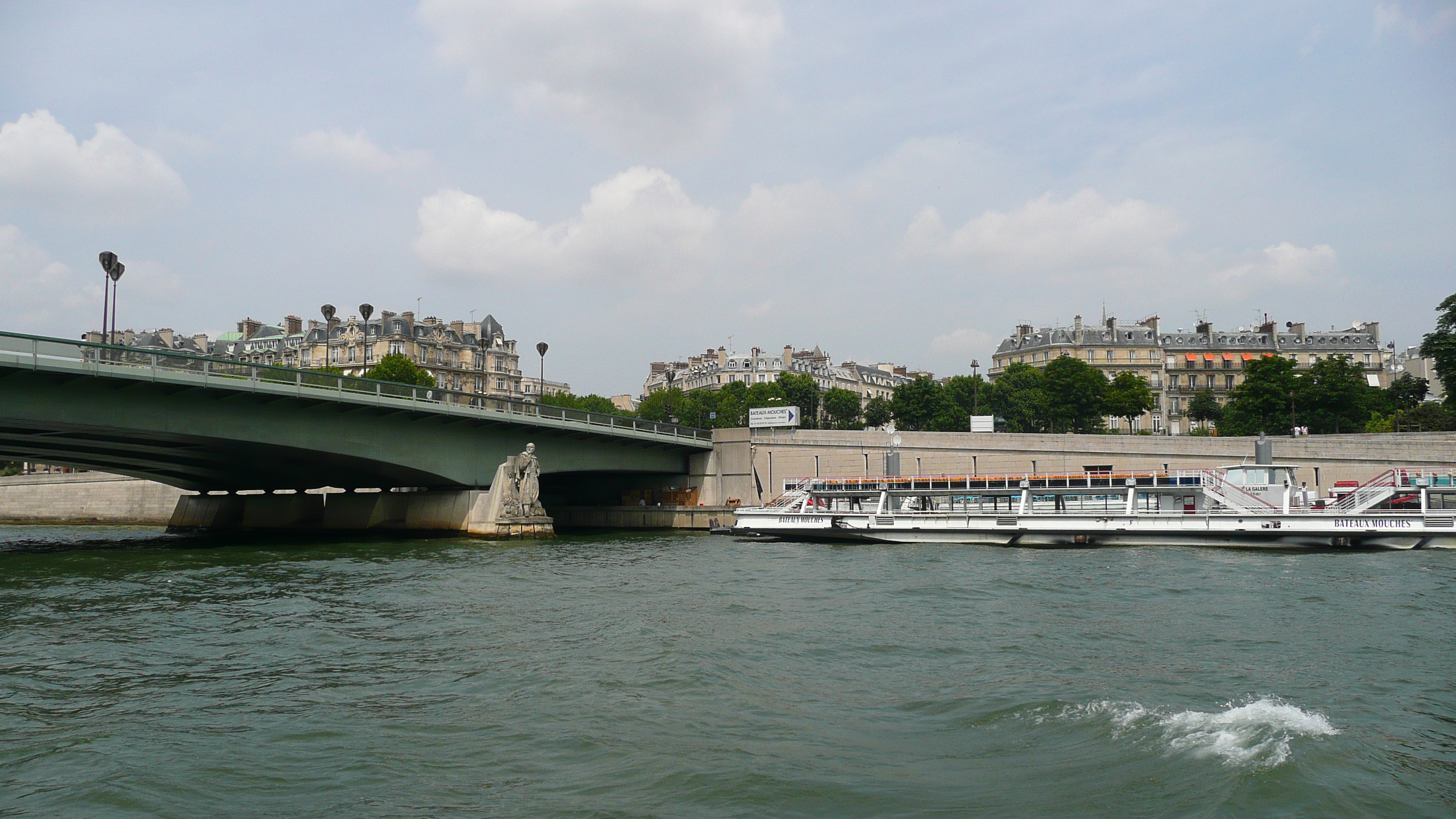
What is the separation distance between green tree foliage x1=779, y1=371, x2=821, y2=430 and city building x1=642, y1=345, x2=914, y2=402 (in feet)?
47.9

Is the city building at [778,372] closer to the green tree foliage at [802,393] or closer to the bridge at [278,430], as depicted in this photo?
the green tree foliage at [802,393]

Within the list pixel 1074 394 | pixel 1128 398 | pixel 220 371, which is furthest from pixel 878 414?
pixel 220 371

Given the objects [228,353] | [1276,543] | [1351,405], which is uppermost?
[228,353]

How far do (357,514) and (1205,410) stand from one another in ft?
284

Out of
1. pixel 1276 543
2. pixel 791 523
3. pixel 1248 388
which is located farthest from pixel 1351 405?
pixel 791 523

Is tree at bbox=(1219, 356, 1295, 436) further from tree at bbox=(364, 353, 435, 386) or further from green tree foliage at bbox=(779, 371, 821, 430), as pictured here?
tree at bbox=(364, 353, 435, 386)

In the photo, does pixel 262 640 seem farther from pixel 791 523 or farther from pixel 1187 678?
pixel 791 523

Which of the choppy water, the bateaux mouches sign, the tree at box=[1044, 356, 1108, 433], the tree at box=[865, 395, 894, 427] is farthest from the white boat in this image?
the tree at box=[865, 395, 894, 427]

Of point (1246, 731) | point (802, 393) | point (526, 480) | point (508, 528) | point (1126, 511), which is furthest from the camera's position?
point (802, 393)

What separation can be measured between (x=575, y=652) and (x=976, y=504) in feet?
107

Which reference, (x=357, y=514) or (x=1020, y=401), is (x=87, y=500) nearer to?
(x=357, y=514)

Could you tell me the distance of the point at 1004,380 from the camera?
352 ft

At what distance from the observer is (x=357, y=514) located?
177 ft

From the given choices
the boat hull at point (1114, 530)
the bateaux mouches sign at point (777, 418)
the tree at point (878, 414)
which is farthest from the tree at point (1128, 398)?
the boat hull at point (1114, 530)
